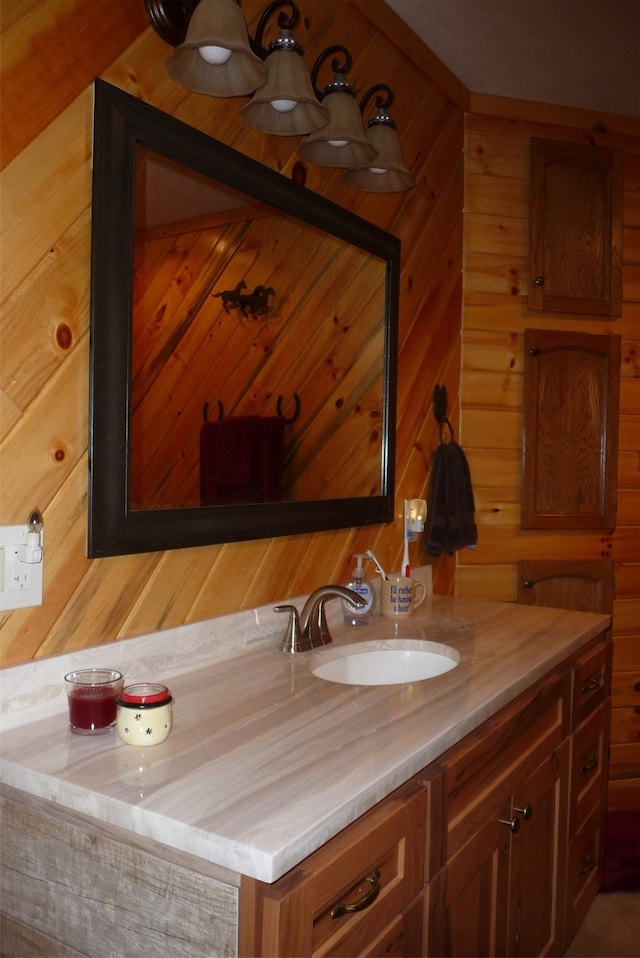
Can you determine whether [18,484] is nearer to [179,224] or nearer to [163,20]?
[179,224]

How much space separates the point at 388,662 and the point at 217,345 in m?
0.82

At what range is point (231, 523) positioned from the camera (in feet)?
4.95

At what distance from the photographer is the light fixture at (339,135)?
161cm

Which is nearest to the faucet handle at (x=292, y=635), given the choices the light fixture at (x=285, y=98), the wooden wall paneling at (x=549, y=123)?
the light fixture at (x=285, y=98)

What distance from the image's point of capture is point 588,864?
2.00m

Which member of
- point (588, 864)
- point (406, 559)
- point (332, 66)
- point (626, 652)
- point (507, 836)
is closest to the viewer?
point (507, 836)

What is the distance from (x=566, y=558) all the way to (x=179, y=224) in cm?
185

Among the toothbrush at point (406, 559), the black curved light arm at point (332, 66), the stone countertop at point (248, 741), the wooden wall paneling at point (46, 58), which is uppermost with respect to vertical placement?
the black curved light arm at point (332, 66)

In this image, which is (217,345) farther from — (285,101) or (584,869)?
(584,869)

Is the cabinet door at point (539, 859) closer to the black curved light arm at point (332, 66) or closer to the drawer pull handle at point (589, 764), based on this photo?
the drawer pull handle at point (589, 764)

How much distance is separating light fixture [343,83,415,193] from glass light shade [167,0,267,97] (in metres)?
0.45

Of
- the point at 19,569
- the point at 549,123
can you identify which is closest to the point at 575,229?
the point at 549,123

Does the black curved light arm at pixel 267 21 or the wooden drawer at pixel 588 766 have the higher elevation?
the black curved light arm at pixel 267 21

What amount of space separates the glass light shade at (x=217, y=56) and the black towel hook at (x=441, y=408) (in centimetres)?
125
